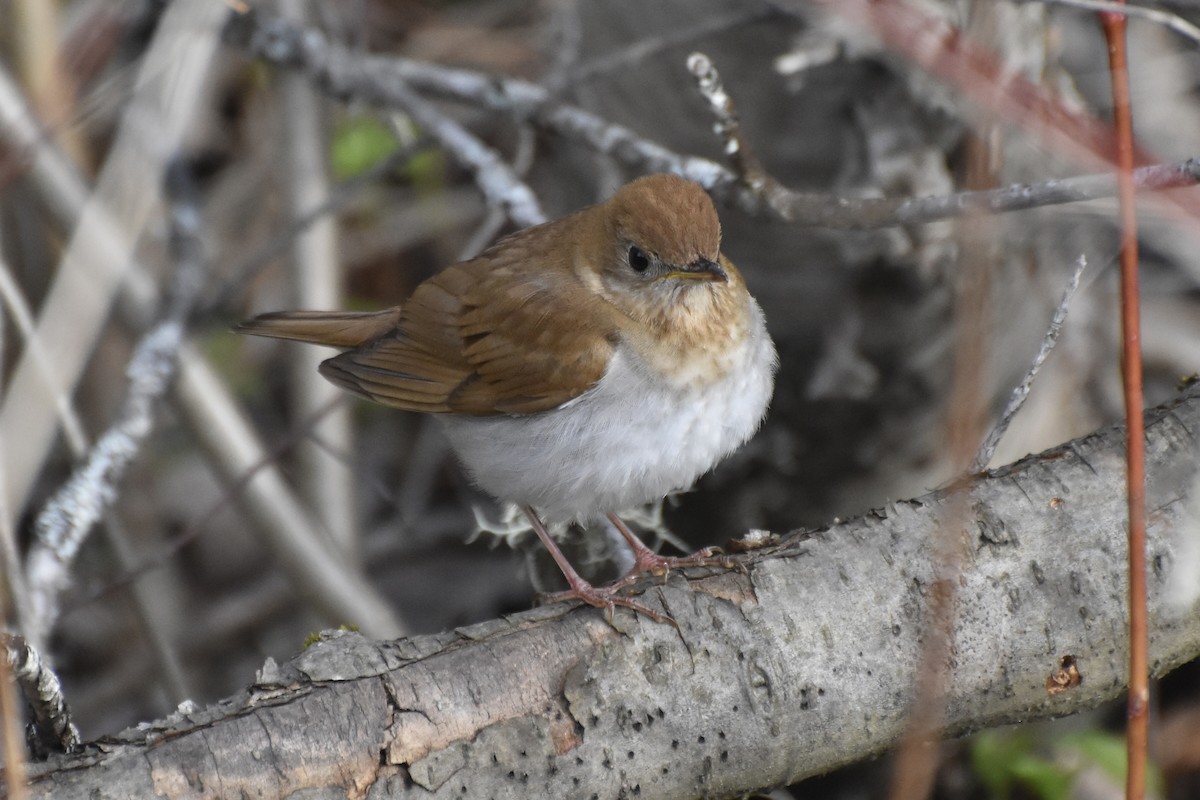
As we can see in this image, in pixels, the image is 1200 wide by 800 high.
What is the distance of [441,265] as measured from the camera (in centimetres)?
600

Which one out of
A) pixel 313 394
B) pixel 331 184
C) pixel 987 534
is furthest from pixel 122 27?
pixel 987 534

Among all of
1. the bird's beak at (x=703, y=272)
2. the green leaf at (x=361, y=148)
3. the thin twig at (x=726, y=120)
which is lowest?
the bird's beak at (x=703, y=272)

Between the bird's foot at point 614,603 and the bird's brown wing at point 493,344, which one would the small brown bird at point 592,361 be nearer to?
the bird's brown wing at point 493,344

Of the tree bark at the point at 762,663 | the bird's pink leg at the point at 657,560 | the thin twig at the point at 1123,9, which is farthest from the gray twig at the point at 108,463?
the thin twig at the point at 1123,9

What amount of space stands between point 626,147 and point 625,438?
0.82 meters

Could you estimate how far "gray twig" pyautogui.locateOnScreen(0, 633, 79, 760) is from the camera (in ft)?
5.72

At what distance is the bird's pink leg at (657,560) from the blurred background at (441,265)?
20cm

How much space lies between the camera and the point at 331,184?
4.73 metres

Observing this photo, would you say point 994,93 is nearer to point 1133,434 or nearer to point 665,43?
point 1133,434

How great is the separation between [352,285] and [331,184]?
55.0 inches

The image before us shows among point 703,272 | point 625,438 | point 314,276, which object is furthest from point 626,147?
point 314,276

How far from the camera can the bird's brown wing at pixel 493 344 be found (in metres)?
3.01

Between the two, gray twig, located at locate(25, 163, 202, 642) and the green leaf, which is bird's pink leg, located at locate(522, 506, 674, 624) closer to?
gray twig, located at locate(25, 163, 202, 642)

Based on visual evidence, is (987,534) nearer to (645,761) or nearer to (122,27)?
(645,761)
